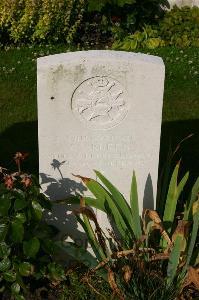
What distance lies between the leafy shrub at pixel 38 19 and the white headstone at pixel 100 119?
4.49 m

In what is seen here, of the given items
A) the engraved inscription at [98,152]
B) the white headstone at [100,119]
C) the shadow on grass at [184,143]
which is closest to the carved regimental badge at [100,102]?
the white headstone at [100,119]

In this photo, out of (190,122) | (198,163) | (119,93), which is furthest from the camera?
(190,122)

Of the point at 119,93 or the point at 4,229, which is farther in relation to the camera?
the point at 119,93

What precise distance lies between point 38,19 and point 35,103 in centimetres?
195

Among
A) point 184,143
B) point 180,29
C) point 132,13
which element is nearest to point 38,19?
point 132,13

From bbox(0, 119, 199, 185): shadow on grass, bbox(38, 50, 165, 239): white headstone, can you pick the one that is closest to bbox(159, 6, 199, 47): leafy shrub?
bbox(0, 119, 199, 185): shadow on grass

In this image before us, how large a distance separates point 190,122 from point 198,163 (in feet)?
2.88

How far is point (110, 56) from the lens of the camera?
3615 millimetres

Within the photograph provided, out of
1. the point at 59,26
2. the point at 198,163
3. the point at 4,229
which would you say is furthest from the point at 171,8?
the point at 4,229

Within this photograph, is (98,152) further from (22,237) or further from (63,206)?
(22,237)

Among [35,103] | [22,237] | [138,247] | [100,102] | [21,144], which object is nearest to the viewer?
[22,237]

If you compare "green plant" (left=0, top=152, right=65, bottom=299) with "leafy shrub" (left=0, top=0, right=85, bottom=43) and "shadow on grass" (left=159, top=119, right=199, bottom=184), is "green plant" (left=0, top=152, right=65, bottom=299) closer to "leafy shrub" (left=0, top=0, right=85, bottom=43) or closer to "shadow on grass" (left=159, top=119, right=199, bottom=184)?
"shadow on grass" (left=159, top=119, right=199, bottom=184)

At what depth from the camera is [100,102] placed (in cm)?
374

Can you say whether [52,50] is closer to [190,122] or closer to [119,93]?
[190,122]
